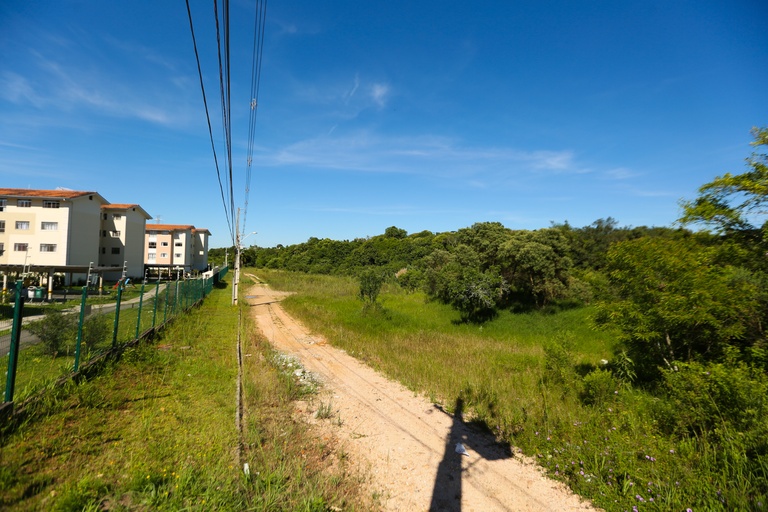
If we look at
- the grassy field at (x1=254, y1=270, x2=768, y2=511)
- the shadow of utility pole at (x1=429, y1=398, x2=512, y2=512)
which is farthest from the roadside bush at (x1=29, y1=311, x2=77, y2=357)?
the shadow of utility pole at (x1=429, y1=398, x2=512, y2=512)

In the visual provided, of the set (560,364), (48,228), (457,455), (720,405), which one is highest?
(48,228)

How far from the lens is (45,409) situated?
191 inches

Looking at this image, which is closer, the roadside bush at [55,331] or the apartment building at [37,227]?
the roadside bush at [55,331]

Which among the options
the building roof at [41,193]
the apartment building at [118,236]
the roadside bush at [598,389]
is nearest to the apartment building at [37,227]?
the building roof at [41,193]

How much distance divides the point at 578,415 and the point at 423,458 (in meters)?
3.30

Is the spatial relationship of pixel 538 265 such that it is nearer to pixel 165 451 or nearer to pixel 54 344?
pixel 165 451

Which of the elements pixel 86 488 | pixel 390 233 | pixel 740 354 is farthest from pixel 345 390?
pixel 390 233

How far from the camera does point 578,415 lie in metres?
6.30

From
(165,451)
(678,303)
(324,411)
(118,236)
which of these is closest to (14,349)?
(165,451)

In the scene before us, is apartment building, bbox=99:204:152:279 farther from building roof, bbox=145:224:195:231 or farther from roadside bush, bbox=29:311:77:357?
roadside bush, bbox=29:311:77:357

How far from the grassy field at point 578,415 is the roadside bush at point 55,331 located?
7213 millimetres

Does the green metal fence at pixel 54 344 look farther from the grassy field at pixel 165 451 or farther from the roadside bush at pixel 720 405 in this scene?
the roadside bush at pixel 720 405

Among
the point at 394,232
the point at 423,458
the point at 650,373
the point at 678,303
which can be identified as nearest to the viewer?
the point at 423,458

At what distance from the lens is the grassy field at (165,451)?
3.39m
